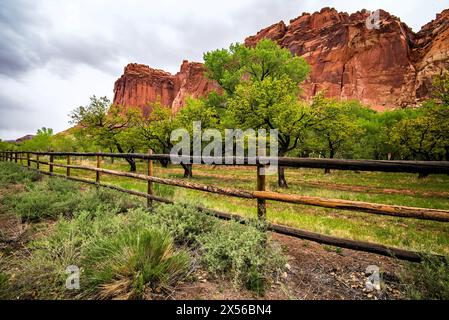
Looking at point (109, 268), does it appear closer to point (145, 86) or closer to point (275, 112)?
point (275, 112)

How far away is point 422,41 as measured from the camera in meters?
82.6

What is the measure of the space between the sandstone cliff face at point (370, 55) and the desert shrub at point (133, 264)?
254ft

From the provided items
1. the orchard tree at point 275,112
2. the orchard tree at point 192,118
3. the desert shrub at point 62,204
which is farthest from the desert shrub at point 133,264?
the orchard tree at point 192,118

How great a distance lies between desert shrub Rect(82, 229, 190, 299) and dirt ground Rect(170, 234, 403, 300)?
0.92 feet

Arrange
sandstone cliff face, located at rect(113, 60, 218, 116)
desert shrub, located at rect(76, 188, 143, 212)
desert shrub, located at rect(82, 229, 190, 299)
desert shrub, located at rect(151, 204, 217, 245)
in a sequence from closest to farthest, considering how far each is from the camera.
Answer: desert shrub, located at rect(82, 229, 190, 299)
desert shrub, located at rect(151, 204, 217, 245)
desert shrub, located at rect(76, 188, 143, 212)
sandstone cliff face, located at rect(113, 60, 218, 116)

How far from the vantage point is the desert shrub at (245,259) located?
273 centimetres

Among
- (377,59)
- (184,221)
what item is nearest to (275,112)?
(184,221)

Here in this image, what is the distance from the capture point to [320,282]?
2.95 meters

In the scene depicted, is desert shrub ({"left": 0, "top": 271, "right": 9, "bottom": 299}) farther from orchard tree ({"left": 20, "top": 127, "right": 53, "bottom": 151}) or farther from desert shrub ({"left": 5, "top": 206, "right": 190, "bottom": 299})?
orchard tree ({"left": 20, "top": 127, "right": 53, "bottom": 151})

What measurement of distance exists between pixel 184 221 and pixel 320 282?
2.29 meters

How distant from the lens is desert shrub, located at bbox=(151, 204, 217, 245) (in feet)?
12.3

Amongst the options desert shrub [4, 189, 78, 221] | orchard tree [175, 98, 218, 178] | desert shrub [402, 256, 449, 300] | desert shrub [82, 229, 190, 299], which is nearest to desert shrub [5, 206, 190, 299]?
desert shrub [82, 229, 190, 299]

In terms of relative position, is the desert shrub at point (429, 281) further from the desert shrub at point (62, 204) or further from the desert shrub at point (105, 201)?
the desert shrub at point (105, 201)
